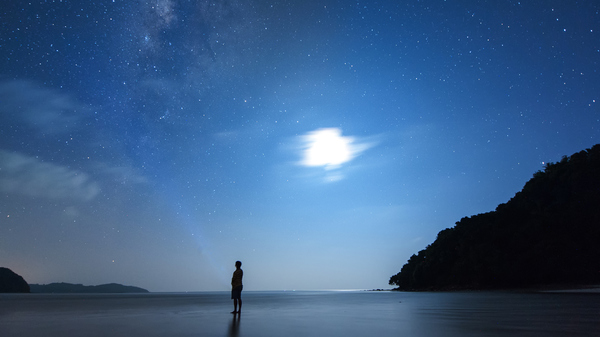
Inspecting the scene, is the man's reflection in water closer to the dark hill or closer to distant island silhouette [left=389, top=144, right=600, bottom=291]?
distant island silhouette [left=389, top=144, right=600, bottom=291]

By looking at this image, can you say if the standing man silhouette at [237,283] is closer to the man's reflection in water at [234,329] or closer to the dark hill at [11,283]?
the man's reflection in water at [234,329]

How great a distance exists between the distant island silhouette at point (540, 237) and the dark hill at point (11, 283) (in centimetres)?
16822

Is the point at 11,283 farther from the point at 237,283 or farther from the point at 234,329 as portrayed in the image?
the point at 234,329

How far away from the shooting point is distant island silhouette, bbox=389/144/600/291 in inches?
1622

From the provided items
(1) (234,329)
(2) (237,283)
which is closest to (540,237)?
(2) (237,283)

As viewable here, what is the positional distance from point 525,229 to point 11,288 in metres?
183

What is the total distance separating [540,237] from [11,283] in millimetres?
185412

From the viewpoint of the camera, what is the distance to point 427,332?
6723 millimetres

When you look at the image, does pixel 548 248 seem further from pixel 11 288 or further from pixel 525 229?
pixel 11 288

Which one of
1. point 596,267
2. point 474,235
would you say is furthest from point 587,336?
point 474,235

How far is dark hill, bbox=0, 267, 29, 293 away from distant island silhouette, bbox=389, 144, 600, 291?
552 ft

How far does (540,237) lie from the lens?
4459cm

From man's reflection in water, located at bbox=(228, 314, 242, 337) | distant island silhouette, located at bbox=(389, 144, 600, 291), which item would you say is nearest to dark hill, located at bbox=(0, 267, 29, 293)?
distant island silhouette, located at bbox=(389, 144, 600, 291)

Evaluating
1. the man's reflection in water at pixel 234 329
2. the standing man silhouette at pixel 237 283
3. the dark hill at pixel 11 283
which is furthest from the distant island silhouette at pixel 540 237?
the dark hill at pixel 11 283
